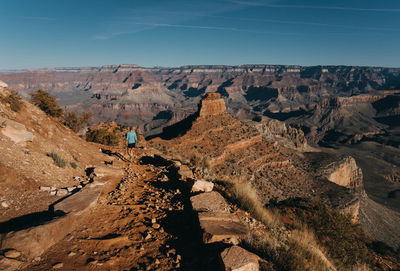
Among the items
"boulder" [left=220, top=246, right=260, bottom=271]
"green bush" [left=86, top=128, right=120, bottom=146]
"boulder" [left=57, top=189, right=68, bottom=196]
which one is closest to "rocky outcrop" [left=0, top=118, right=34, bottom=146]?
"boulder" [left=57, top=189, right=68, bottom=196]

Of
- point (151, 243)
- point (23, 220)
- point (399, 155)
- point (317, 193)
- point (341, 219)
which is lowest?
point (399, 155)

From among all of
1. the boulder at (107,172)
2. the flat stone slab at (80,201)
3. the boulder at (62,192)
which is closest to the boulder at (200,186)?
the flat stone slab at (80,201)

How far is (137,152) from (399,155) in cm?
16945

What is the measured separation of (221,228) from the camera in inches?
188

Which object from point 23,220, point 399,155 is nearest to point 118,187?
point 23,220

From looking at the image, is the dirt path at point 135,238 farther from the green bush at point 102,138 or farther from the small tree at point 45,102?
the small tree at point 45,102

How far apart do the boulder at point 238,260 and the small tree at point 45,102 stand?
2019cm

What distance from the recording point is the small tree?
57.0 feet

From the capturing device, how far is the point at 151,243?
4.60 m

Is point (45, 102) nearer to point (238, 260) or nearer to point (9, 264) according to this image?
point (9, 264)

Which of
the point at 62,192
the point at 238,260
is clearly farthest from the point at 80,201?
the point at 238,260

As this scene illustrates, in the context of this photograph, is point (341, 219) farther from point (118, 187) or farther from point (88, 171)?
point (88, 171)

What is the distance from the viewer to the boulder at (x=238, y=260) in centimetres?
338

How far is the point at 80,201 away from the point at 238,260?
4.54 m
